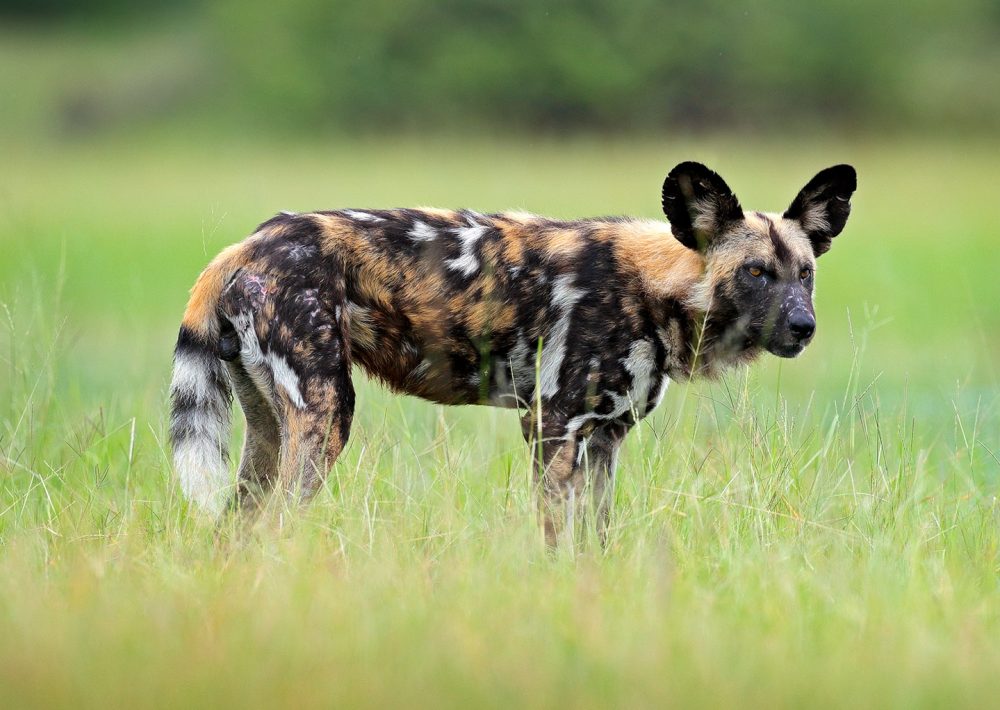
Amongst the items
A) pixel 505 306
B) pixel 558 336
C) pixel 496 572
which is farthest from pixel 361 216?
pixel 496 572

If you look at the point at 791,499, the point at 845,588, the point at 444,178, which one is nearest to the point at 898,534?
the point at 791,499

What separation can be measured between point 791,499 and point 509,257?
44.3 inches

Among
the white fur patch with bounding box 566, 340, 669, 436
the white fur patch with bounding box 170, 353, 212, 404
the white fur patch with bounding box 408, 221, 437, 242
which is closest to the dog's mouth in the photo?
A: the white fur patch with bounding box 566, 340, 669, 436

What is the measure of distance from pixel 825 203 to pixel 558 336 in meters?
0.97

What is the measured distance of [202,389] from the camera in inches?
157

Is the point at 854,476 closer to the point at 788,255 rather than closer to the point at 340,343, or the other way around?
the point at 788,255

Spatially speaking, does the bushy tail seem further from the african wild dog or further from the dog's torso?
the dog's torso

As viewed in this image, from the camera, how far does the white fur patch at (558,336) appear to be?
4223 mm

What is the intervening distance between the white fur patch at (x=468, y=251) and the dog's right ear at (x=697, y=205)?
583 mm

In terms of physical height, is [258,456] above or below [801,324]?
below

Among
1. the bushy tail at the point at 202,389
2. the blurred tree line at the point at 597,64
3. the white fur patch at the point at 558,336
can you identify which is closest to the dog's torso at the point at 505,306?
the white fur patch at the point at 558,336

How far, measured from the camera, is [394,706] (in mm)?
2568

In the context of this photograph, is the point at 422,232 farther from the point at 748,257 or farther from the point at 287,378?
the point at 748,257

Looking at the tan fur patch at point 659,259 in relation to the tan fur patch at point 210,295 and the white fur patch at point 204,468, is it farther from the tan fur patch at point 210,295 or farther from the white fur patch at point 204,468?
the white fur patch at point 204,468
